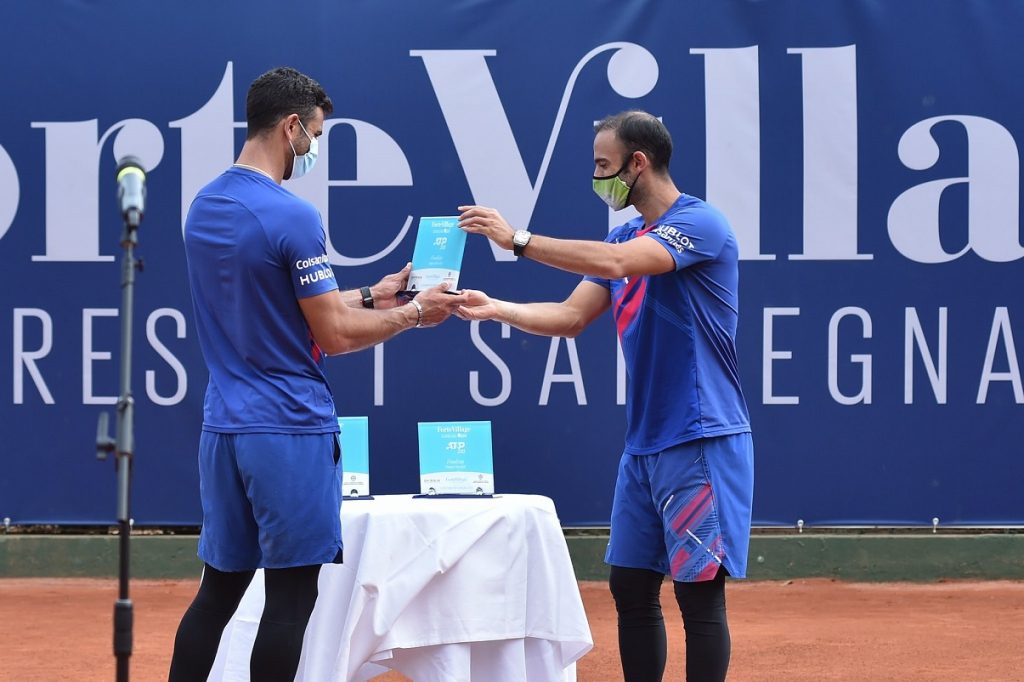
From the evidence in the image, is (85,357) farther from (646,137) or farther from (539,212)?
(646,137)

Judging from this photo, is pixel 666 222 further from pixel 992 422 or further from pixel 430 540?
pixel 992 422

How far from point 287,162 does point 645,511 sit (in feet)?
4.62

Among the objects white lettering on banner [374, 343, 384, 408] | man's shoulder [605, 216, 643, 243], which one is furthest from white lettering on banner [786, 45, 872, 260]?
man's shoulder [605, 216, 643, 243]

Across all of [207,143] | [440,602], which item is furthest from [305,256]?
[207,143]

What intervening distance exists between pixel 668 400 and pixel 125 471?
61.8 inches

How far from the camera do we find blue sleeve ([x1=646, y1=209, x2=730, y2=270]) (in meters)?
3.51

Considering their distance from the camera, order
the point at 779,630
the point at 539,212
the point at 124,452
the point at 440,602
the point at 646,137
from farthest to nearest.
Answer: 1. the point at 539,212
2. the point at 779,630
3. the point at 440,602
4. the point at 646,137
5. the point at 124,452

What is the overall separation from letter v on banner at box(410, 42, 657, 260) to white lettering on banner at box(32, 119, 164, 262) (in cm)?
151

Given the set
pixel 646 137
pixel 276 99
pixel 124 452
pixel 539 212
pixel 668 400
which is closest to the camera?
pixel 124 452

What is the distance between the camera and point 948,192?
21.3 ft

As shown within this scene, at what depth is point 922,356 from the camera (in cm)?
652

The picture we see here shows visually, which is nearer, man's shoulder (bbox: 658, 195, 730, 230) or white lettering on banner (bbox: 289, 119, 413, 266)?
man's shoulder (bbox: 658, 195, 730, 230)

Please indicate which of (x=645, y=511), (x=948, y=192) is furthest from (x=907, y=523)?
(x=645, y=511)

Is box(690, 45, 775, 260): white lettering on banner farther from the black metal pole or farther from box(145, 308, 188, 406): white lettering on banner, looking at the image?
the black metal pole
